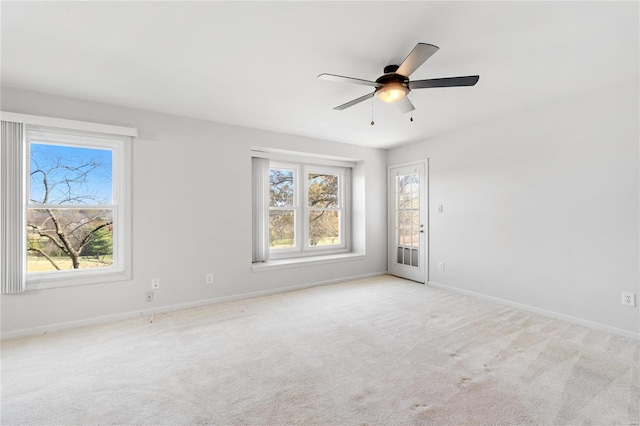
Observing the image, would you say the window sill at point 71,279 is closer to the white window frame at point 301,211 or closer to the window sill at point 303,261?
the window sill at point 303,261

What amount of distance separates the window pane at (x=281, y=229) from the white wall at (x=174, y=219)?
0.61m

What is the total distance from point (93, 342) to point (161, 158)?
208 cm

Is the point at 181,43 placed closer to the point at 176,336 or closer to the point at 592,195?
the point at 176,336

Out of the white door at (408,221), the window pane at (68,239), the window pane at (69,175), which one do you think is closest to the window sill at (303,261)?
the white door at (408,221)

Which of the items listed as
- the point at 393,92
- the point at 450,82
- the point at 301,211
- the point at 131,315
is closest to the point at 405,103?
the point at 393,92

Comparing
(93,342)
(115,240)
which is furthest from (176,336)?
(115,240)

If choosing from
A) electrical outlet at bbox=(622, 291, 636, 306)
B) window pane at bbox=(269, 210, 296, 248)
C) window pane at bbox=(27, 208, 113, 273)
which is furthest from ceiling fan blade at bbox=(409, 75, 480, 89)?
window pane at bbox=(27, 208, 113, 273)

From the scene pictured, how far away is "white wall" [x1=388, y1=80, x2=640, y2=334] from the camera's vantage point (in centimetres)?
294

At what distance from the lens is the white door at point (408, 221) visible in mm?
5031

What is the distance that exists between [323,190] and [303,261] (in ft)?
4.77

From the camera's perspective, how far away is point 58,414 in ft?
5.95

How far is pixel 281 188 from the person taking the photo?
5062 millimetres

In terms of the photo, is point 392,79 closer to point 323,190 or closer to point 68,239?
point 323,190

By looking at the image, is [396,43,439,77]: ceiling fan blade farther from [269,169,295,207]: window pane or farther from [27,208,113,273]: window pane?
[27,208,113,273]: window pane
